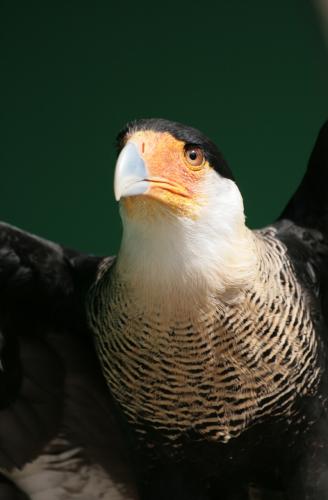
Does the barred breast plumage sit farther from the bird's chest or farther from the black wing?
the black wing

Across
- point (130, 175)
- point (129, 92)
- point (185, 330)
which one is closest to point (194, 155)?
point (130, 175)

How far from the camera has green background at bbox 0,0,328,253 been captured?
2621mm

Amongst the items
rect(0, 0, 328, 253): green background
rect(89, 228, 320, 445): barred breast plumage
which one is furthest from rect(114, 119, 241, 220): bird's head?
rect(0, 0, 328, 253): green background

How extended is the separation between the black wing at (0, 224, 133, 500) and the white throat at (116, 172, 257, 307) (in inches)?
12.0

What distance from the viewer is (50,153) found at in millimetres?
2682

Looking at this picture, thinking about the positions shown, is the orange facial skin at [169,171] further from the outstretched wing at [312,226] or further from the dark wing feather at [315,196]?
the dark wing feather at [315,196]

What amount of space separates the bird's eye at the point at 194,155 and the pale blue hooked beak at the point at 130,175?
0.12 m

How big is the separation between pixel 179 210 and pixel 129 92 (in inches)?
52.3

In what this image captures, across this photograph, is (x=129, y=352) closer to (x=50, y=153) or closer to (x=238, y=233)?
(x=238, y=233)

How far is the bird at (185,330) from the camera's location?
147cm

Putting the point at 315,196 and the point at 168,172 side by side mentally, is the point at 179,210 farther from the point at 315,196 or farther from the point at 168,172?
the point at 315,196

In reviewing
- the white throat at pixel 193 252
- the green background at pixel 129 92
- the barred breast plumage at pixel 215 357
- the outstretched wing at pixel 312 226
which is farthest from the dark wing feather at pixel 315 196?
the green background at pixel 129 92

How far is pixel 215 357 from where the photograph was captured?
1.59 metres

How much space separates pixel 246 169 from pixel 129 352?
46.8 inches
